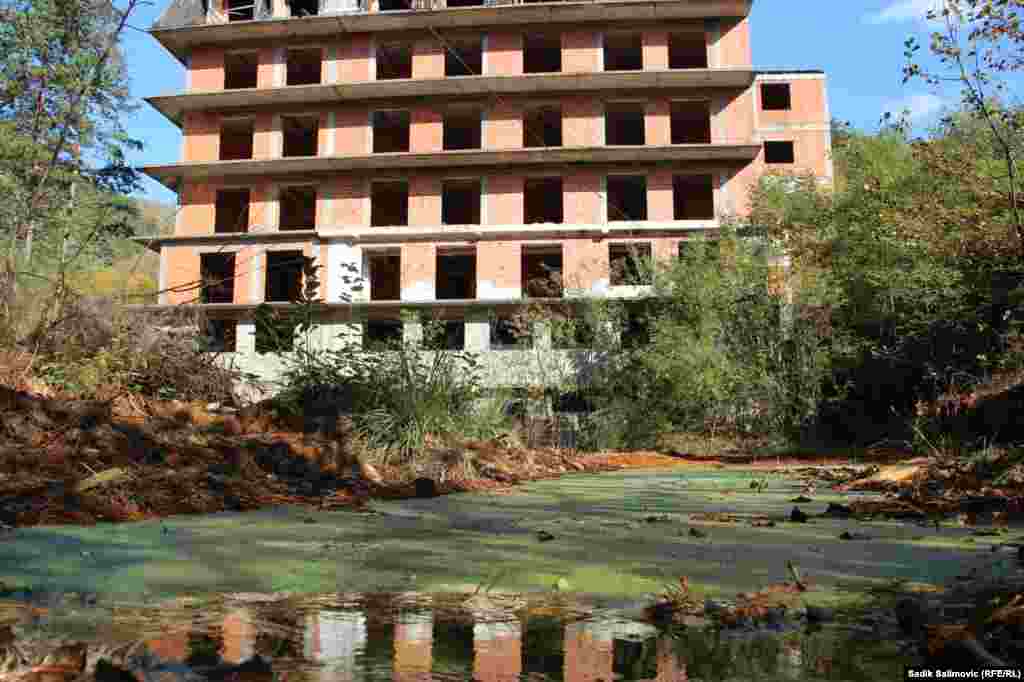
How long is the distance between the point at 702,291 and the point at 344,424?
15460 mm

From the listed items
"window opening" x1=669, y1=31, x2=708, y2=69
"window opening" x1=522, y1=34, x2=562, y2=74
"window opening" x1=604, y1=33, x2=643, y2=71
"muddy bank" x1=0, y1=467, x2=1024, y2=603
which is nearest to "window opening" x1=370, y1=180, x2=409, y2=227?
"window opening" x1=522, y1=34, x2=562, y2=74

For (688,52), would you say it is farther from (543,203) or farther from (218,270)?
(218,270)

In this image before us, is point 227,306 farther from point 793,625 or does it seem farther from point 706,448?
point 793,625

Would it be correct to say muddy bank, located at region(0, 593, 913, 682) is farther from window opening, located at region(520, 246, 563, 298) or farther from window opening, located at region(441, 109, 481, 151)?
window opening, located at region(441, 109, 481, 151)

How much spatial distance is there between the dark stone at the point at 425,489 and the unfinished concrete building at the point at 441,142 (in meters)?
23.0

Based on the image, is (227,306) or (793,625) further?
(227,306)

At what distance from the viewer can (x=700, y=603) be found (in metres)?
1.93

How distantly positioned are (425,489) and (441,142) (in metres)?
27.2

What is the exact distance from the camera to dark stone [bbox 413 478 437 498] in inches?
221

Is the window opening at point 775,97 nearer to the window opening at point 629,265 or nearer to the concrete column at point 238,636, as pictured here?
the window opening at point 629,265

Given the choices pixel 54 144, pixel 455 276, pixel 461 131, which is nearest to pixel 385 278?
pixel 455 276

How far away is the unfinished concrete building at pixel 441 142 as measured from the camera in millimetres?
29859

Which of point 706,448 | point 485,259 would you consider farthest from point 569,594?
point 485,259

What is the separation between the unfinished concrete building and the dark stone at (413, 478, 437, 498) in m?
23.0
